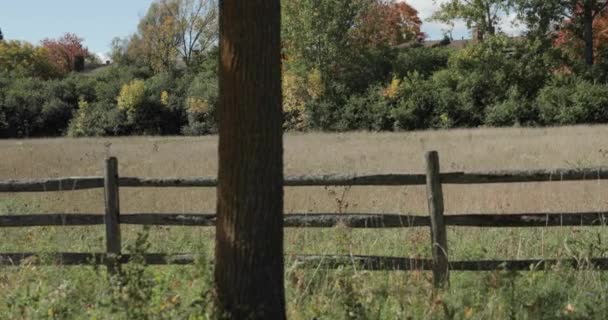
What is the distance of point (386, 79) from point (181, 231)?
44.7m

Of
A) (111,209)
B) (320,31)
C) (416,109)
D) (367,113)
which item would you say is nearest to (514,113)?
(416,109)

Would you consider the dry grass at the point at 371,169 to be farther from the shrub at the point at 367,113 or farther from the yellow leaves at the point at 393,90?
the yellow leaves at the point at 393,90

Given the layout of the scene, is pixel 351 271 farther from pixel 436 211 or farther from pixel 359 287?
pixel 436 211

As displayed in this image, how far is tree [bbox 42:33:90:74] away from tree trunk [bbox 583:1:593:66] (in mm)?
58174

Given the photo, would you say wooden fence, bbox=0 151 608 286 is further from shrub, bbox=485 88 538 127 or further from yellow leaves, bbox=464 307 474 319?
shrub, bbox=485 88 538 127

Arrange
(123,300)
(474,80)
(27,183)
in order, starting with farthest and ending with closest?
1. (474,80)
2. (27,183)
3. (123,300)

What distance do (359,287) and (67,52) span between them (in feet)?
305

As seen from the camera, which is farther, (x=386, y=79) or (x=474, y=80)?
(x=386, y=79)

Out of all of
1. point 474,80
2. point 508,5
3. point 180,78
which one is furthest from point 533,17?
point 180,78

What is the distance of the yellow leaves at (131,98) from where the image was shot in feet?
179

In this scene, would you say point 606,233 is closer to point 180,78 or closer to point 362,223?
point 362,223

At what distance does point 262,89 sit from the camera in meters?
4.73

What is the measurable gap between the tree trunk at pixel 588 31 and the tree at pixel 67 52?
5817cm

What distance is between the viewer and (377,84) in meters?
52.0
